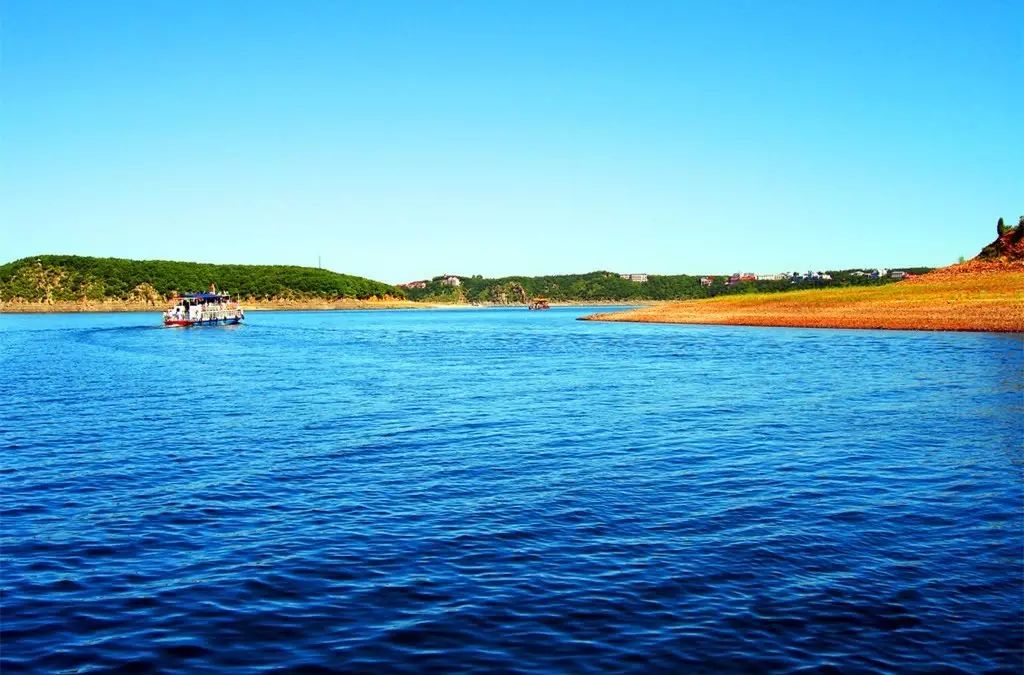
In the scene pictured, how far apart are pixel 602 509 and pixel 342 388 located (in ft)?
92.4

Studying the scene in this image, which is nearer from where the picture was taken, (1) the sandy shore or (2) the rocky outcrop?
(1) the sandy shore

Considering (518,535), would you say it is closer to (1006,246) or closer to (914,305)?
(914,305)

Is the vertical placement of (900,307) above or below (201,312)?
below

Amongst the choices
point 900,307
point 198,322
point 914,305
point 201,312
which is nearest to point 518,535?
point 900,307

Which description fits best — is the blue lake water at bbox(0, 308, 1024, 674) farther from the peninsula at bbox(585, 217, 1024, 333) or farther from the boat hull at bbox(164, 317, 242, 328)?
the boat hull at bbox(164, 317, 242, 328)

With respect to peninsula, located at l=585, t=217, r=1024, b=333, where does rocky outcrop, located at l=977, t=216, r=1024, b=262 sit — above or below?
above

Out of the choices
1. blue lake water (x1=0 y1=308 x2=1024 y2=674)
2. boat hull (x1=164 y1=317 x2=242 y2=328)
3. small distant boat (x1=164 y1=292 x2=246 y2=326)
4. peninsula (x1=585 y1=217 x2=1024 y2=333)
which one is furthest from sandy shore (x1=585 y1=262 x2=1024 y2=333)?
boat hull (x1=164 y1=317 x2=242 y2=328)

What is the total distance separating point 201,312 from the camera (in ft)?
484

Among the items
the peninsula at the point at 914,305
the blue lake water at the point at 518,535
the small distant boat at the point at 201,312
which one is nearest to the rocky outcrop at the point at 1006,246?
the peninsula at the point at 914,305

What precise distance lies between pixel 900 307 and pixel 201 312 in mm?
115874

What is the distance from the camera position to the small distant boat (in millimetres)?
142375

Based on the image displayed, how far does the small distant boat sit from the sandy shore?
74691mm

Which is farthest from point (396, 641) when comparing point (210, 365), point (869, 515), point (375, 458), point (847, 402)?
point (210, 365)

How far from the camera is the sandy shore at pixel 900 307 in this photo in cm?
8919
